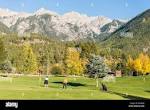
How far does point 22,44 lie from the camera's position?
764 cm

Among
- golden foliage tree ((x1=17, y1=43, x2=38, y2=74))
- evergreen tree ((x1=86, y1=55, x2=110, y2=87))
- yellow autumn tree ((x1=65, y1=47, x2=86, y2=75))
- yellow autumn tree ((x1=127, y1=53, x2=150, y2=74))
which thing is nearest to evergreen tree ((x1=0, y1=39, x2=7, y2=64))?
golden foliage tree ((x1=17, y1=43, x2=38, y2=74))

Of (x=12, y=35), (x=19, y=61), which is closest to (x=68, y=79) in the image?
(x=19, y=61)

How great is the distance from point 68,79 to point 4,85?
3.07 ft

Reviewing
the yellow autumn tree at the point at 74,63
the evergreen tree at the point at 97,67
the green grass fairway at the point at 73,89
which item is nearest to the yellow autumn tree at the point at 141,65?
the green grass fairway at the point at 73,89

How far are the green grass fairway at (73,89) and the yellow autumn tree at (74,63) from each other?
125 mm

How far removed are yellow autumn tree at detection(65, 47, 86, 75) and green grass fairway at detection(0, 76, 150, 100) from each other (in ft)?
0.41

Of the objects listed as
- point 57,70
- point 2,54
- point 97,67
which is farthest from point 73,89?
point 2,54

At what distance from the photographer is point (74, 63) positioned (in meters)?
7.34

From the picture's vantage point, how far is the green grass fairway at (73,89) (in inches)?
279

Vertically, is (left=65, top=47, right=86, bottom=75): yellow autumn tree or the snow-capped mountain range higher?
the snow-capped mountain range

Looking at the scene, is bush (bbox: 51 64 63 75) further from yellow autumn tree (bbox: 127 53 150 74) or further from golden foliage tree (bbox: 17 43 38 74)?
yellow autumn tree (bbox: 127 53 150 74)

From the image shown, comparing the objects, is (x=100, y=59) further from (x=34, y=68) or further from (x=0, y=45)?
(x=0, y=45)

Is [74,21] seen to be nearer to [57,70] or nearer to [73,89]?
[57,70]

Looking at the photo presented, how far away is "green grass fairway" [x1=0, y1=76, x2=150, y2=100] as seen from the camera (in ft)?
23.2
